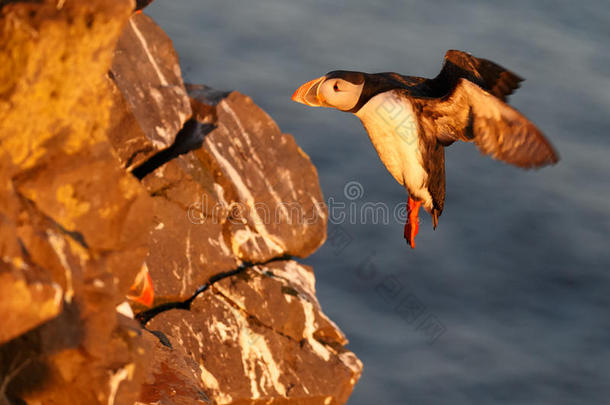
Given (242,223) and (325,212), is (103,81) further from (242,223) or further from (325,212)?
(325,212)

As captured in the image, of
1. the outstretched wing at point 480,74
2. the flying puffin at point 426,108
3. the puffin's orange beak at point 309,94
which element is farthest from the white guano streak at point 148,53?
the outstretched wing at point 480,74

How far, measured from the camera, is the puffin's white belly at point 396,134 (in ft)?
17.4

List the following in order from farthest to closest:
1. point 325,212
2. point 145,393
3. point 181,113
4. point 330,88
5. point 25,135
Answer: point 325,212
point 181,113
point 330,88
point 145,393
point 25,135

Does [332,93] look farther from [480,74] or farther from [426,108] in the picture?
[480,74]

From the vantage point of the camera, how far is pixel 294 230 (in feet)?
30.3

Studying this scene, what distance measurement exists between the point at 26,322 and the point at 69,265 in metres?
0.35

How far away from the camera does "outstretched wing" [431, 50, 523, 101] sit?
17.7ft

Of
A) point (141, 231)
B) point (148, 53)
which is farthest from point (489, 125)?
point (148, 53)

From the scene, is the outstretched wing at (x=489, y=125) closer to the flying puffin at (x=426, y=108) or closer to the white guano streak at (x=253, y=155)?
the flying puffin at (x=426, y=108)

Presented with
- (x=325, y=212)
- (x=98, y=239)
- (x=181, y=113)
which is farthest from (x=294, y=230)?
(x=98, y=239)

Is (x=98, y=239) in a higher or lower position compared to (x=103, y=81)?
lower

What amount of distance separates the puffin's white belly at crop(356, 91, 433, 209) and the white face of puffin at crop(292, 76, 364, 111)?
0.26ft

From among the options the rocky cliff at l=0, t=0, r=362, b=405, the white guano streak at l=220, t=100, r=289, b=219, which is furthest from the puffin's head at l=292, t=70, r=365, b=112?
the white guano streak at l=220, t=100, r=289, b=219

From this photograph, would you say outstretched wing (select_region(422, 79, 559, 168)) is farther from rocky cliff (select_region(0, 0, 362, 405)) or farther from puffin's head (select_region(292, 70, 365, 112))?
rocky cliff (select_region(0, 0, 362, 405))
